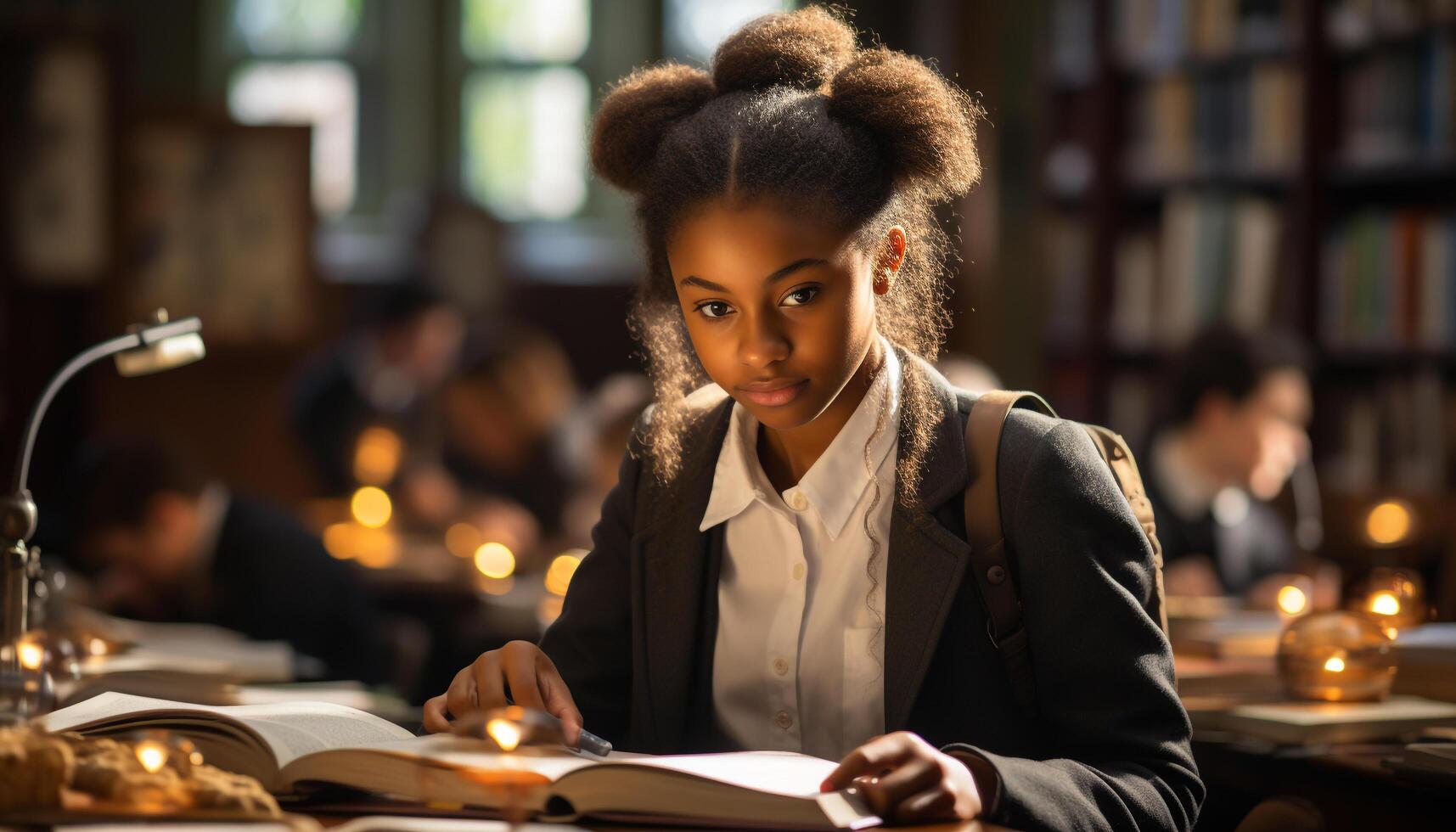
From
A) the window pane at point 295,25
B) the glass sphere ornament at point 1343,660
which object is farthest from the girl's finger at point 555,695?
the window pane at point 295,25

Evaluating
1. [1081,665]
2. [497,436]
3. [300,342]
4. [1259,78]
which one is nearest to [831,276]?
[1081,665]

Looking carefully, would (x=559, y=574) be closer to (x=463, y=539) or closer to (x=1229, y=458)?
(x=463, y=539)

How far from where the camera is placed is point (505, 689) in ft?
4.93

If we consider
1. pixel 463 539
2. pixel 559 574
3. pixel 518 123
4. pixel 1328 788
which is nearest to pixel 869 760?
pixel 1328 788

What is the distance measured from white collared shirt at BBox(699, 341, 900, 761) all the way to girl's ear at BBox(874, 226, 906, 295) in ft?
0.35

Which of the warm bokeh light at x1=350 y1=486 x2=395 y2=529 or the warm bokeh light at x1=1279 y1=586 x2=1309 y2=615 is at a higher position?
the warm bokeh light at x1=350 y1=486 x2=395 y2=529

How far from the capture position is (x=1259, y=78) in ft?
16.1

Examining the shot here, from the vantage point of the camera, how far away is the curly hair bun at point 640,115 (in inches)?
63.6

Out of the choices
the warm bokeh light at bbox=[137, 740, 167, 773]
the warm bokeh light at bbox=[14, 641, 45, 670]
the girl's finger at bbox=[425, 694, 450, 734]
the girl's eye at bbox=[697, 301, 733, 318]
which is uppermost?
the girl's eye at bbox=[697, 301, 733, 318]

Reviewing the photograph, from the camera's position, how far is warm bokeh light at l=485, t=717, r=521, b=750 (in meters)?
1.12

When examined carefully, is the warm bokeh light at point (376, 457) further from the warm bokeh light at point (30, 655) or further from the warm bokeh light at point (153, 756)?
the warm bokeh light at point (153, 756)

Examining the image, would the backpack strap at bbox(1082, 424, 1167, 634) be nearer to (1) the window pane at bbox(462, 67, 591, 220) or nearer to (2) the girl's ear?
(2) the girl's ear

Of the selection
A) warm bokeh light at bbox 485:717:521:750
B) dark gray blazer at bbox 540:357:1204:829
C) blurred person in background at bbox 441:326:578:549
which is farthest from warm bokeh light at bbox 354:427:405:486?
warm bokeh light at bbox 485:717:521:750

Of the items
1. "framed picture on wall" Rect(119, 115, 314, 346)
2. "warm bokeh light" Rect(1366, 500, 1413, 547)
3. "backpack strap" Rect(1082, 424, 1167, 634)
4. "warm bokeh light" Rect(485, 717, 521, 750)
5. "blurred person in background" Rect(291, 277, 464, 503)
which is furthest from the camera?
"framed picture on wall" Rect(119, 115, 314, 346)
